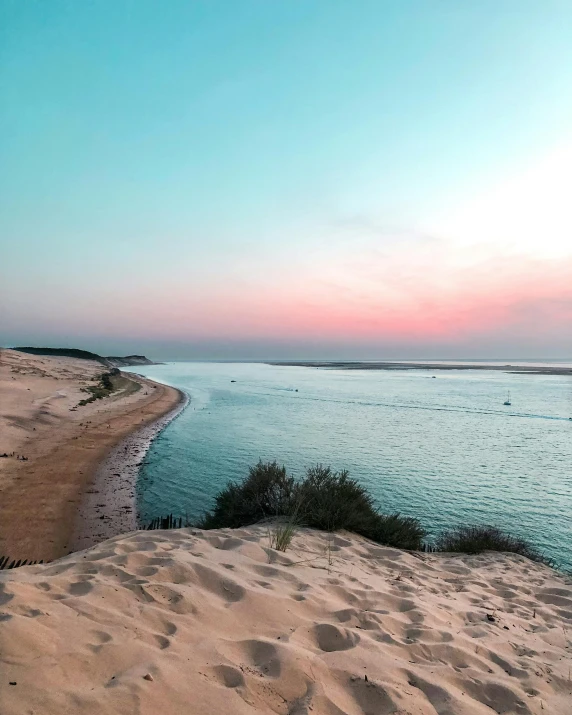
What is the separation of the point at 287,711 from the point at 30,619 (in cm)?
A: 189

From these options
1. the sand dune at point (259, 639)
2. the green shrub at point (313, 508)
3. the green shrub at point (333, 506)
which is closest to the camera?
the sand dune at point (259, 639)

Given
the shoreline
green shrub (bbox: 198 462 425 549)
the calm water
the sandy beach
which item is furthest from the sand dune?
the calm water

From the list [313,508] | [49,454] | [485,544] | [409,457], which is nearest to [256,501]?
[313,508]

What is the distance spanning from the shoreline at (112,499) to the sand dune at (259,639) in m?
4.99

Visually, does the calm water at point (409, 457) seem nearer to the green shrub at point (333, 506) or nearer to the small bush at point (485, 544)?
the small bush at point (485, 544)

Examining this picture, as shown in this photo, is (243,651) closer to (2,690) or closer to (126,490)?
(2,690)

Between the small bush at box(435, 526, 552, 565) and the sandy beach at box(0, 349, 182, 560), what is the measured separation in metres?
8.30

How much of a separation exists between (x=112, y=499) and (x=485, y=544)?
10215 millimetres

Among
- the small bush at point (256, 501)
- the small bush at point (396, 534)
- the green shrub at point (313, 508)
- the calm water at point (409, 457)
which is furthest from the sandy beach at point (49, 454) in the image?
the small bush at point (396, 534)

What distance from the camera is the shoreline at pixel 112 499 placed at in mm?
10773

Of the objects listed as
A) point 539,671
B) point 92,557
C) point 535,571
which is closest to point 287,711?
point 539,671

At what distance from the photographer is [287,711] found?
289 centimetres

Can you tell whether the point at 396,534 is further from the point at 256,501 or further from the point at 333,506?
the point at 256,501

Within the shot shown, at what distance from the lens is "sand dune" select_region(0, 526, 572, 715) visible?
2.79 meters
